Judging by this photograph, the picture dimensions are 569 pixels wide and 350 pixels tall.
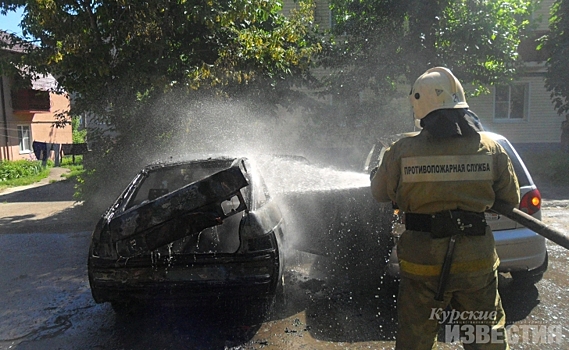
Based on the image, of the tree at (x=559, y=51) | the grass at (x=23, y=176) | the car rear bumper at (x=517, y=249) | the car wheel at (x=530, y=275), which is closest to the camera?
the car rear bumper at (x=517, y=249)

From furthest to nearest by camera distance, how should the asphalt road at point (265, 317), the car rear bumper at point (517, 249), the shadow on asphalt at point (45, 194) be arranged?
1. the shadow on asphalt at point (45, 194)
2. the car rear bumper at point (517, 249)
3. the asphalt road at point (265, 317)

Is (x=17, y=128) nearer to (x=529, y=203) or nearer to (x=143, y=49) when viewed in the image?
(x=143, y=49)

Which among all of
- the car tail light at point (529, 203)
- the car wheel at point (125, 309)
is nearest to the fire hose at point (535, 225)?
the car tail light at point (529, 203)

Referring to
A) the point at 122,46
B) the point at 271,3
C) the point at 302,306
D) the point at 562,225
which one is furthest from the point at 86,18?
the point at 562,225

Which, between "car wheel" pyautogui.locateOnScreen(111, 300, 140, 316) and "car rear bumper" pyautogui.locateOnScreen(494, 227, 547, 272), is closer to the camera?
"car rear bumper" pyautogui.locateOnScreen(494, 227, 547, 272)

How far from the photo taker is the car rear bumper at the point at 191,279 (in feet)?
11.8

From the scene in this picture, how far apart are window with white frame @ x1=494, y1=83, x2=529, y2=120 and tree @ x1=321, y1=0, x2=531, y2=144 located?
505 centimetres

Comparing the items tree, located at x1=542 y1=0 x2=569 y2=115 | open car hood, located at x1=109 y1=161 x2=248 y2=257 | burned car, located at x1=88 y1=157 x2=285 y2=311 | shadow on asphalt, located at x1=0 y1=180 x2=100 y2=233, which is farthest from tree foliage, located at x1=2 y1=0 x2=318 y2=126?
tree, located at x1=542 y1=0 x2=569 y2=115

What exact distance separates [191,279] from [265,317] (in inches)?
33.5

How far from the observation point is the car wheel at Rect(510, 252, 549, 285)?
13.5 ft

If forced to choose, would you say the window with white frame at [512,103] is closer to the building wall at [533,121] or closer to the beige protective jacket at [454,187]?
the building wall at [533,121]

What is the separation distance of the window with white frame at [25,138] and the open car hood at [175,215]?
62.1ft

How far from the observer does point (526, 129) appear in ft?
56.5

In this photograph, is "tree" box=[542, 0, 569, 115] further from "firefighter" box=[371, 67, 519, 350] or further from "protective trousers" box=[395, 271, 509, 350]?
"protective trousers" box=[395, 271, 509, 350]
